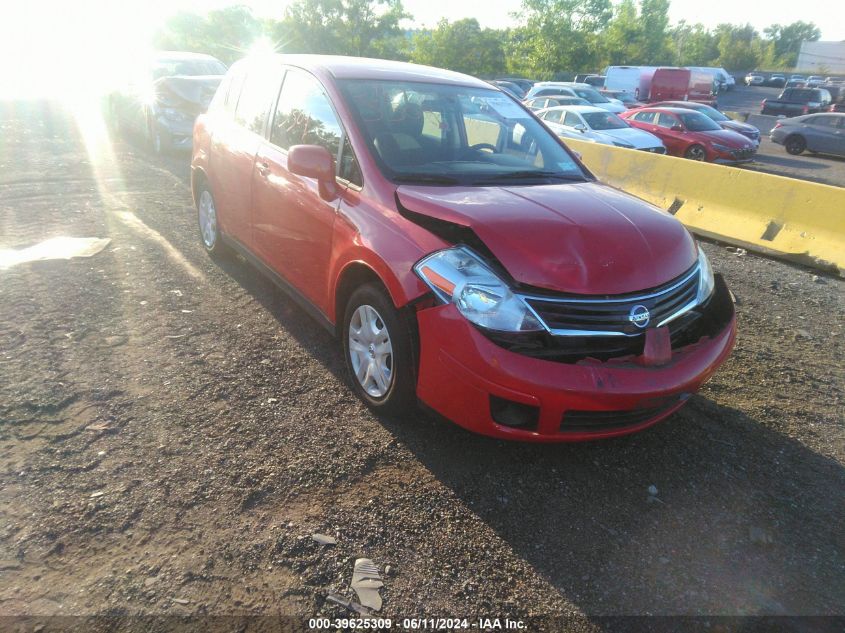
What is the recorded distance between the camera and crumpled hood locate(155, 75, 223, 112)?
1125cm

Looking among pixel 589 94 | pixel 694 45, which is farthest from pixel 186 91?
pixel 694 45

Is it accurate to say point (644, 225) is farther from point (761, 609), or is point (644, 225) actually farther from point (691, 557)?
point (761, 609)

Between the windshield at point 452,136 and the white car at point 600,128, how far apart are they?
966 centimetres

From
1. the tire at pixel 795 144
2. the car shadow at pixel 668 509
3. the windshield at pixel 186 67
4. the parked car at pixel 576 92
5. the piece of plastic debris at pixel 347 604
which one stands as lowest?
the tire at pixel 795 144

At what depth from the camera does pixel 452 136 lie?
4.11 metres

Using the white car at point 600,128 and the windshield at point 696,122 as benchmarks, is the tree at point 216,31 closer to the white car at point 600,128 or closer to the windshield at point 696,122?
the white car at point 600,128

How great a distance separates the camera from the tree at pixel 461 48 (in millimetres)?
55250

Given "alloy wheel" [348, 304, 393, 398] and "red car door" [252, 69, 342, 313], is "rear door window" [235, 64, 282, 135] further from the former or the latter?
"alloy wheel" [348, 304, 393, 398]

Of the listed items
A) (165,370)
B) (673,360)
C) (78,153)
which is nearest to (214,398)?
(165,370)

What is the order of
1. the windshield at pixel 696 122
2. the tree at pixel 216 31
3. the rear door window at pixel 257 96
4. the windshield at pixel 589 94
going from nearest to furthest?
A: the rear door window at pixel 257 96 → the windshield at pixel 696 122 → the windshield at pixel 589 94 → the tree at pixel 216 31

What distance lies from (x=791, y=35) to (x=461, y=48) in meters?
83.6

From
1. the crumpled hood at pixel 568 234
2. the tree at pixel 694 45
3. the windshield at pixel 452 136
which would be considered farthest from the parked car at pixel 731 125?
the tree at pixel 694 45

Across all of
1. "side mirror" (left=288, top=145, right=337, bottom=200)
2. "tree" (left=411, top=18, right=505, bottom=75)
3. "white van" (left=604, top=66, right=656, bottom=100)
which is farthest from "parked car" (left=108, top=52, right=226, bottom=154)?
"tree" (left=411, top=18, right=505, bottom=75)

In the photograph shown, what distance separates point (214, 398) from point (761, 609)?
285 cm
